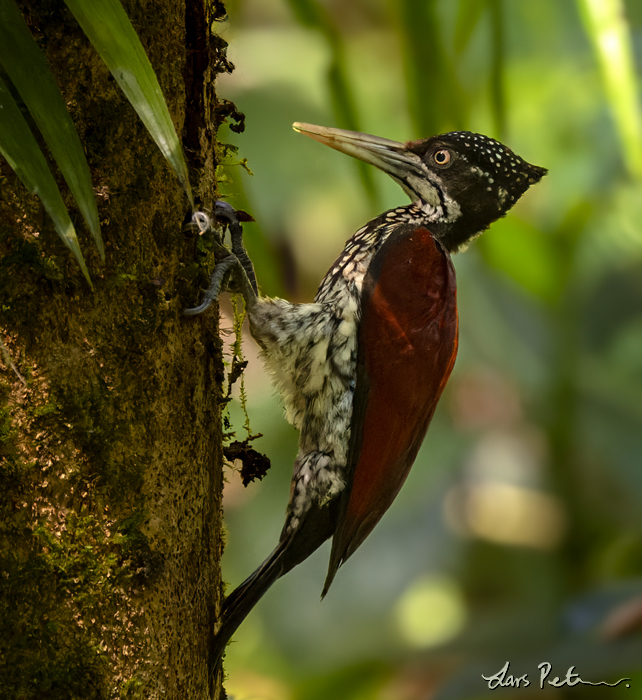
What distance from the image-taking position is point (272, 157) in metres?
2.98

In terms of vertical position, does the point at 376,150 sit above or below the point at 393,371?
above

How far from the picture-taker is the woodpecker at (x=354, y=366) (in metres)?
1.51

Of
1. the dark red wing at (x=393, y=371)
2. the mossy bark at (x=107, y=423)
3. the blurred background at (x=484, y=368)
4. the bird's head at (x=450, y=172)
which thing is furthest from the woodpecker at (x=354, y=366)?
the blurred background at (x=484, y=368)

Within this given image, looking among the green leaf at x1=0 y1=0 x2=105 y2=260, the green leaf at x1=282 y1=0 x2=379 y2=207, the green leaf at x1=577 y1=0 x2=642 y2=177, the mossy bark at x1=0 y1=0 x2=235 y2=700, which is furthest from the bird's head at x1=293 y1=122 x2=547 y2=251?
the green leaf at x1=577 y1=0 x2=642 y2=177

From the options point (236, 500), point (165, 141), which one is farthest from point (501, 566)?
point (165, 141)

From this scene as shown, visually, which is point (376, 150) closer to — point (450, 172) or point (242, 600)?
point (450, 172)

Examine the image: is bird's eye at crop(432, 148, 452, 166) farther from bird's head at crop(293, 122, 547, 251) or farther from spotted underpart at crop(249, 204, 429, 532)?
spotted underpart at crop(249, 204, 429, 532)

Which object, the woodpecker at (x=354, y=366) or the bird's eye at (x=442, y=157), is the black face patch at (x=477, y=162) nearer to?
the bird's eye at (x=442, y=157)

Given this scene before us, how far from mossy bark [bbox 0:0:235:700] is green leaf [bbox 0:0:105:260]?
0.38 ft

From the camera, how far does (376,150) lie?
185 centimetres

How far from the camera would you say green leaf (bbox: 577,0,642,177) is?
2854 millimetres

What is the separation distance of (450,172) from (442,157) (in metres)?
0.05

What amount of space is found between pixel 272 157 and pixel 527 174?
1.37 meters

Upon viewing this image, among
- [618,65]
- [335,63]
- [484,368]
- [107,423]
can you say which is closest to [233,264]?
[107,423]
